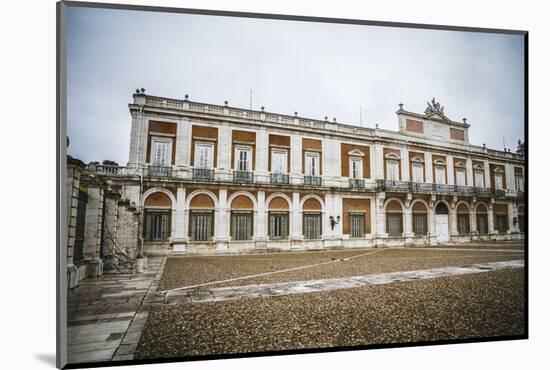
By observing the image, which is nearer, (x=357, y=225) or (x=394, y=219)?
(x=357, y=225)

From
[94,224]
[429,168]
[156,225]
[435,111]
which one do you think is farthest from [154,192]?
[429,168]

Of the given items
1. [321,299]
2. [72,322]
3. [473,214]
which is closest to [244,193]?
[321,299]

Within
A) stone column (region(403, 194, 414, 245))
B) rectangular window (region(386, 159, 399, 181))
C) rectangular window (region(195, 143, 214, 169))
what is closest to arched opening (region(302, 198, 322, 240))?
rectangular window (region(386, 159, 399, 181))

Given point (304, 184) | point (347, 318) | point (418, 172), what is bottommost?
point (347, 318)

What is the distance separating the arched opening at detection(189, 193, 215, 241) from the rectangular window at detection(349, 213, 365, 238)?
2.23 metres

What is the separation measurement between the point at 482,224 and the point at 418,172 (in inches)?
56.4

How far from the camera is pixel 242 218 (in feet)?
17.4

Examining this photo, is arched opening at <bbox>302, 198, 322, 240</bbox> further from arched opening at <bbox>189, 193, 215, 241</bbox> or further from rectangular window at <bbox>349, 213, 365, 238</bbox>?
arched opening at <bbox>189, 193, 215, 241</bbox>

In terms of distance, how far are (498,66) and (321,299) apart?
14.3 ft

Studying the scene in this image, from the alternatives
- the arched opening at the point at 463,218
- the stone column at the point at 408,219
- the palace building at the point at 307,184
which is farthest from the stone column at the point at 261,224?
the arched opening at the point at 463,218

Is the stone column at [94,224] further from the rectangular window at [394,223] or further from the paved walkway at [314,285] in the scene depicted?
the rectangular window at [394,223]

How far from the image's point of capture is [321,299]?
14.3ft

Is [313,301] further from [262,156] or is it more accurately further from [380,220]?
[262,156]

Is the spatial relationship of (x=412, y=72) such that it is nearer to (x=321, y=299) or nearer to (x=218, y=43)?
(x=218, y=43)
